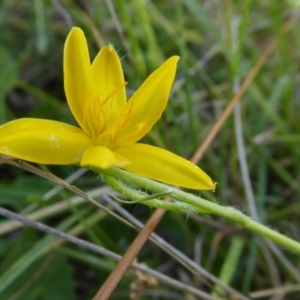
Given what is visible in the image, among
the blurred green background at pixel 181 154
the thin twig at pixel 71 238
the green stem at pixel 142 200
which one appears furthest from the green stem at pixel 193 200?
the blurred green background at pixel 181 154

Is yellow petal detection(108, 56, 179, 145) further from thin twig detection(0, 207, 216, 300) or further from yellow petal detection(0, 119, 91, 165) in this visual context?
thin twig detection(0, 207, 216, 300)

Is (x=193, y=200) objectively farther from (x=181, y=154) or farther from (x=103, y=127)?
(x=181, y=154)

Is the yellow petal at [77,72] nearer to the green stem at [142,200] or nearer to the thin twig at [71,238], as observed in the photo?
the green stem at [142,200]

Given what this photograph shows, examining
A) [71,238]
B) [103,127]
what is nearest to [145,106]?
[103,127]

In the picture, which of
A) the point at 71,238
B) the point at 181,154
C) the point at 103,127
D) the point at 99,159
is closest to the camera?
the point at 99,159

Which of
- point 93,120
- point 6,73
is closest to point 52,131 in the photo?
point 93,120

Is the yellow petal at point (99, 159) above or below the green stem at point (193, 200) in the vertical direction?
above
